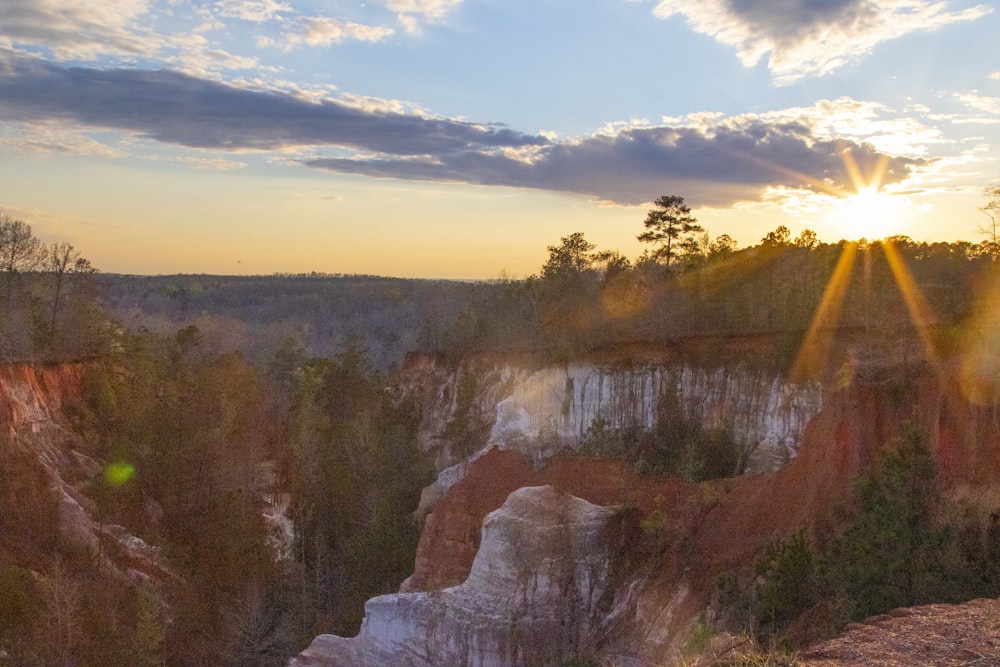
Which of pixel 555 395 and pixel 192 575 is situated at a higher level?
pixel 555 395

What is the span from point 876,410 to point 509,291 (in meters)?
31.9

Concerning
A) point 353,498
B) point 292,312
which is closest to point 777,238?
point 353,498

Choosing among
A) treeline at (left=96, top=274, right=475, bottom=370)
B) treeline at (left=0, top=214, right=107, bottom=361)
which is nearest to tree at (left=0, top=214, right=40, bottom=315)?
treeline at (left=0, top=214, right=107, bottom=361)

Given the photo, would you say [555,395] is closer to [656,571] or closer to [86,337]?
[656,571]

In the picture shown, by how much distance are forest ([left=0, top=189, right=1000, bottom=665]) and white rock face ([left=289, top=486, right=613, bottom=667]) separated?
6.03 meters

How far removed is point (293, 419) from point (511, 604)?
26826 mm

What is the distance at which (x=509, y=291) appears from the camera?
162ft

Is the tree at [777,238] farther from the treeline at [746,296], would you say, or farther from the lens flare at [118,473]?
the lens flare at [118,473]

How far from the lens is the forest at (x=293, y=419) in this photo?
2467 centimetres

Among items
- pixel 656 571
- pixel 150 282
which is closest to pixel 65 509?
pixel 656 571

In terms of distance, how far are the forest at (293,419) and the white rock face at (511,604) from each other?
6.03 m

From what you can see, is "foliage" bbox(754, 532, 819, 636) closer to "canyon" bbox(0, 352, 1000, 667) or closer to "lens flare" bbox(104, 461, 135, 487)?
"canyon" bbox(0, 352, 1000, 667)

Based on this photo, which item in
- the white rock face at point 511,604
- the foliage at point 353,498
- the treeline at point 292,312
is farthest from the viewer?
the treeline at point 292,312

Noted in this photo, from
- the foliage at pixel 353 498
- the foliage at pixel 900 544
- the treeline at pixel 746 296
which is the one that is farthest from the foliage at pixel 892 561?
the foliage at pixel 353 498
